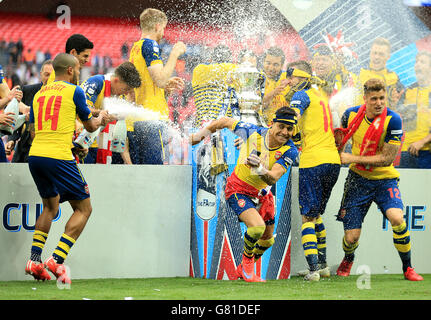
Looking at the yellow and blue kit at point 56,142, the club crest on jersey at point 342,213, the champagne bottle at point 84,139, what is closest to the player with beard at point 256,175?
the club crest on jersey at point 342,213

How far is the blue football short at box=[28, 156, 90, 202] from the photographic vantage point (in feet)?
18.0

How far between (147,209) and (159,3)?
4.04 meters

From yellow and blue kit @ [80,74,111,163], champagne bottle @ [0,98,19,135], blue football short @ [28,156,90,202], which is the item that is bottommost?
blue football short @ [28,156,90,202]

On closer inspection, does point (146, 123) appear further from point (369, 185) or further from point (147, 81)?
point (369, 185)

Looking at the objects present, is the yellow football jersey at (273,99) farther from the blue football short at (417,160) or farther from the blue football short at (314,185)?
the blue football short at (417,160)

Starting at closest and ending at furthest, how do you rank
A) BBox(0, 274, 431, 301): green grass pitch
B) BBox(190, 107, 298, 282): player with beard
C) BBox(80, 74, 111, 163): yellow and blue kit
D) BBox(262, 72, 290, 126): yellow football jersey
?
BBox(0, 274, 431, 301): green grass pitch
BBox(190, 107, 298, 282): player with beard
BBox(80, 74, 111, 163): yellow and blue kit
BBox(262, 72, 290, 126): yellow football jersey

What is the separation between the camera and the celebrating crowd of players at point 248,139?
18.2 feet

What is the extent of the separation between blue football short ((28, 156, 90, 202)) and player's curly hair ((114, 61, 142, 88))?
1.13 meters

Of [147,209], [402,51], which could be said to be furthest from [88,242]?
[402,51]

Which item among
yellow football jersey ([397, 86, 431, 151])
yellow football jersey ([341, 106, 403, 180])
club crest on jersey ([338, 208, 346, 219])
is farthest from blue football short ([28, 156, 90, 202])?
yellow football jersey ([397, 86, 431, 151])

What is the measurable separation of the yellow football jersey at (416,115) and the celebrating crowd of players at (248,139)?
0.32m

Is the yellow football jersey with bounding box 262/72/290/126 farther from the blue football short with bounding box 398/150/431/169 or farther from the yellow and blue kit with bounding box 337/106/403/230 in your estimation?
the blue football short with bounding box 398/150/431/169

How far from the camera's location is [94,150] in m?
6.95
